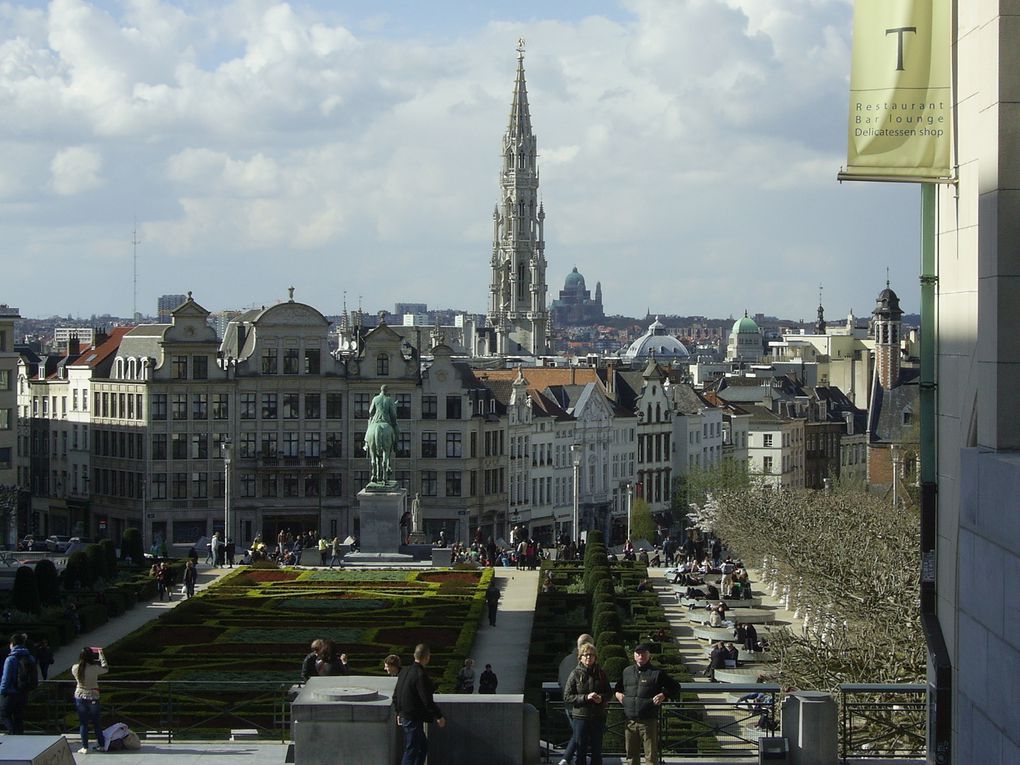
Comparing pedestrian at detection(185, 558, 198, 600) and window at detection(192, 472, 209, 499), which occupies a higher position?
window at detection(192, 472, 209, 499)

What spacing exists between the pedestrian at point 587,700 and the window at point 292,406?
8013 centimetres

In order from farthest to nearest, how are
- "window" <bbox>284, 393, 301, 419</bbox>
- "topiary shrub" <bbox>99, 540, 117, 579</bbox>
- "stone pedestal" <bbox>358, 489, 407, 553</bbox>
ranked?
"window" <bbox>284, 393, 301, 419</bbox>, "stone pedestal" <bbox>358, 489, 407, 553</bbox>, "topiary shrub" <bbox>99, 540, 117, 579</bbox>

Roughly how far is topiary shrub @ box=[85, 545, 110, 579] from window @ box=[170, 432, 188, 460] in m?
32.5

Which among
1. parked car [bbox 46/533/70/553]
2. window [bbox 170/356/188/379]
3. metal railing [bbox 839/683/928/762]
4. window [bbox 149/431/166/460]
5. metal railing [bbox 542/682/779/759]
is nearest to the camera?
metal railing [bbox 839/683/928/762]

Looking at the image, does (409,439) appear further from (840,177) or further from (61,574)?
(840,177)

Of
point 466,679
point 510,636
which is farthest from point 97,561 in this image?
point 466,679

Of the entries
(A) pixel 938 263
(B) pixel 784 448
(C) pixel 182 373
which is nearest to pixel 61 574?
(C) pixel 182 373

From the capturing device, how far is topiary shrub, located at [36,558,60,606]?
65.3m

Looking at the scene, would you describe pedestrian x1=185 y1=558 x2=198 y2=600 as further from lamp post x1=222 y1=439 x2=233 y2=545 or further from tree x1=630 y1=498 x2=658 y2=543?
tree x1=630 y1=498 x2=658 y2=543

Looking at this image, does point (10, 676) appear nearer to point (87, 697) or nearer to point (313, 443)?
point (87, 697)

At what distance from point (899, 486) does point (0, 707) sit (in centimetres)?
8099

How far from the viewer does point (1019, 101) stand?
24.6m

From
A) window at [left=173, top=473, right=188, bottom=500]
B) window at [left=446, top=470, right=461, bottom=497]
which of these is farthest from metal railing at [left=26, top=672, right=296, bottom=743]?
window at [left=446, top=470, right=461, bottom=497]

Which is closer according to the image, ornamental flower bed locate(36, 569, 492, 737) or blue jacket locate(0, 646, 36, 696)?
blue jacket locate(0, 646, 36, 696)
